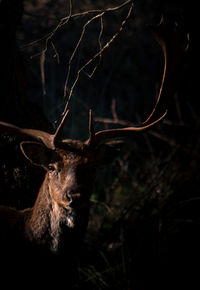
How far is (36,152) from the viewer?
90.2 inches

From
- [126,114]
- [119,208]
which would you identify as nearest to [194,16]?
[126,114]

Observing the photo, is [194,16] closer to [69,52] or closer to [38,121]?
[69,52]

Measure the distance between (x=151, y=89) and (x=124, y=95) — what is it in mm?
800

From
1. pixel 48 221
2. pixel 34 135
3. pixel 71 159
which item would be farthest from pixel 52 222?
pixel 34 135

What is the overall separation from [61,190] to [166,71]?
107 centimetres

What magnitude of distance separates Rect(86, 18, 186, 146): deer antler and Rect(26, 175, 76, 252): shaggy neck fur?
0.53 meters

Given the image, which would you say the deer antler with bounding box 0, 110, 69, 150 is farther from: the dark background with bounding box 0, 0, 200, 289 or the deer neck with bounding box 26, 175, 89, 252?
the dark background with bounding box 0, 0, 200, 289

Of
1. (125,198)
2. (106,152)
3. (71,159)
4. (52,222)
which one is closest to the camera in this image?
(71,159)

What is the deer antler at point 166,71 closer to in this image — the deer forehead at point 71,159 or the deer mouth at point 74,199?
the deer forehead at point 71,159

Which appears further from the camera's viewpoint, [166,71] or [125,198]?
[125,198]

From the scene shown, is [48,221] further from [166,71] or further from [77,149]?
[166,71]

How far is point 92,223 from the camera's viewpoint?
13.8ft

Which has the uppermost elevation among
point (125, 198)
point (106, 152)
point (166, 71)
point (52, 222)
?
point (166, 71)

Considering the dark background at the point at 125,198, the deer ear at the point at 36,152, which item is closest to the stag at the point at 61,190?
the deer ear at the point at 36,152
